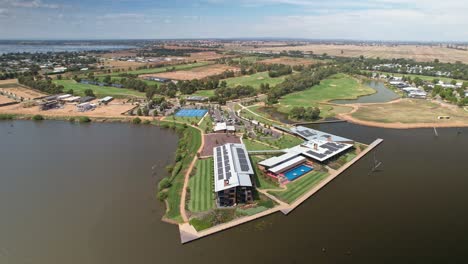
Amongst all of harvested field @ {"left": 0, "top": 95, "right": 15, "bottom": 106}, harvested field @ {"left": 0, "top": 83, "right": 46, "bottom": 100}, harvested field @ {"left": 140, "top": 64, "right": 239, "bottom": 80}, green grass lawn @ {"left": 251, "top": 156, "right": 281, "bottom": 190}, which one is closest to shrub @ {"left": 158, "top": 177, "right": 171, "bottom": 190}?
green grass lawn @ {"left": 251, "top": 156, "right": 281, "bottom": 190}

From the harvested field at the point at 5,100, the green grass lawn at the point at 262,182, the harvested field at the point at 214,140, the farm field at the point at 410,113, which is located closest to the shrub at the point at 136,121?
the harvested field at the point at 214,140

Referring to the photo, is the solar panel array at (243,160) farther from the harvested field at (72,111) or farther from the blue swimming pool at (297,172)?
the harvested field at (72,111)

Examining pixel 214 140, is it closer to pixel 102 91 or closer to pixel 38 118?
pixel 38 118

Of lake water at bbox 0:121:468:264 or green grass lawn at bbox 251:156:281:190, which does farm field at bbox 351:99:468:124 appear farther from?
green grass lawn at bbox 251:156:281:190

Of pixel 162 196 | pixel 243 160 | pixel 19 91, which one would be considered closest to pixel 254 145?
pixel 243 160

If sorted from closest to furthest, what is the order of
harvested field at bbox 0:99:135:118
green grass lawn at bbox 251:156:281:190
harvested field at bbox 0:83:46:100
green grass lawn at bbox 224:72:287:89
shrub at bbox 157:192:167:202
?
shrub at bbox 157:192:167:202
green grass lawn at bbox 251:156:281:190
harvested field at bbox 0:99:135:118
harvested field at bbox 0:83:46:100
green grass lawn at bbox 224:72:287:89

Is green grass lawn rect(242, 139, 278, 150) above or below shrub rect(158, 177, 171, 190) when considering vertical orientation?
above

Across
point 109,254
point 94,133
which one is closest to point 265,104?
point 94,133
